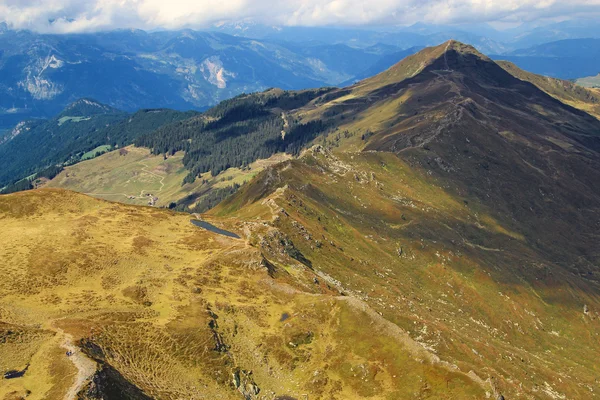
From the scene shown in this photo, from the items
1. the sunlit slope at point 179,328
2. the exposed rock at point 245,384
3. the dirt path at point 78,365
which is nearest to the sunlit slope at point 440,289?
the sunlit slope at point 179,328

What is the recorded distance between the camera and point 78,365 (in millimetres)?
55500

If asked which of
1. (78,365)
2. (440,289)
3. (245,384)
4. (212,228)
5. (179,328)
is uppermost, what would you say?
(78,365)

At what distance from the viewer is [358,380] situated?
236 ft

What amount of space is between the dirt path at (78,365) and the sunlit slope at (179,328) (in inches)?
8.8

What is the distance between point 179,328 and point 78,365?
20.3m

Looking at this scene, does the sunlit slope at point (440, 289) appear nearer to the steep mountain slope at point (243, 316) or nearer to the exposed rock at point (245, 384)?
the steep mountain slope at point (243, 316)

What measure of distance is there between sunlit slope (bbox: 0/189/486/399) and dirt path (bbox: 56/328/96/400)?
224 millimetres

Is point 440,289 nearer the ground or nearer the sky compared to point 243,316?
nearer the ground

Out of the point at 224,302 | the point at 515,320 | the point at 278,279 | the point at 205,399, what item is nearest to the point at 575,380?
the point at 515,320

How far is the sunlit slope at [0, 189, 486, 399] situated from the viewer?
2399 inches

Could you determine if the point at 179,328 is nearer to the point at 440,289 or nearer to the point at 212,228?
the point at 212,228

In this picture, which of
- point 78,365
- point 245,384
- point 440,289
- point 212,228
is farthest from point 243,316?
point 440,289

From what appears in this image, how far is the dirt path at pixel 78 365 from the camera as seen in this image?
166ft

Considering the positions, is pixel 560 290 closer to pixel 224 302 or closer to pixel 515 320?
pixel 515 320
